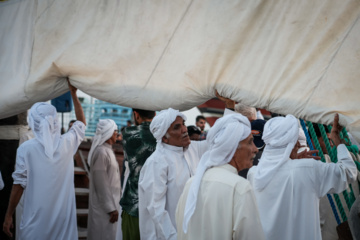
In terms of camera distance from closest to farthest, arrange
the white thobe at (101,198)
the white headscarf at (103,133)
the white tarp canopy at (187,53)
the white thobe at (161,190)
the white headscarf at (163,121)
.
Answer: the white tarp canopy at (187,53), the white thobe at (161,190), the white headscarf at (163,121), the white thobe at (101,198), the white headscarf at (103,133)

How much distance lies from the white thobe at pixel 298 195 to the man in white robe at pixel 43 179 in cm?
207

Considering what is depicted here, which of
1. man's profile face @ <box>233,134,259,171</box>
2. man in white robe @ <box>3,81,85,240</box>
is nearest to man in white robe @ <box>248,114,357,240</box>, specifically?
man's profile face @ <box>233,134,259,171</box>

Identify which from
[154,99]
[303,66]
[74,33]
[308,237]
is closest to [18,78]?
[74,33]

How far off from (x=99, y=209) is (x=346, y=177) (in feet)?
11.1

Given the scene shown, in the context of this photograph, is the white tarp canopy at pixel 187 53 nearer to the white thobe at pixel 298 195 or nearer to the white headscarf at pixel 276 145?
the white headscarf at pixel 276 145

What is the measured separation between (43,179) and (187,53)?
74.2 inches

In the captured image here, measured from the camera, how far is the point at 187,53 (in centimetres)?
352

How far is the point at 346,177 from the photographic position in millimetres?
2869

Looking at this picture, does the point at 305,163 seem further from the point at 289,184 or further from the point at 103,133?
the point at 103,133

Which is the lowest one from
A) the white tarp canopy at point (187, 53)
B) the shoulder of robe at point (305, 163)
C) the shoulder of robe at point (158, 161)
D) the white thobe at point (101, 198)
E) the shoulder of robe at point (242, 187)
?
the white thobe at point (101, 198)

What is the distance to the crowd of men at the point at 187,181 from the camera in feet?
7.95

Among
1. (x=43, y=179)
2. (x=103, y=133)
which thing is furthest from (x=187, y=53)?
(x=103, y=133)

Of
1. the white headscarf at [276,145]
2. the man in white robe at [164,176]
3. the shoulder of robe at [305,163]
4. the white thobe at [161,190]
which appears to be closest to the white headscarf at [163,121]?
the man in white robe at [164,176]

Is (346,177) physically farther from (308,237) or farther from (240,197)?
(240,197)
